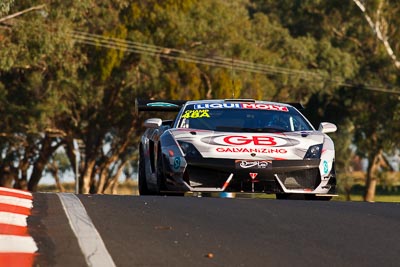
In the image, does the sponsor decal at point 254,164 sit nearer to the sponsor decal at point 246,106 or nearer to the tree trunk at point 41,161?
the sponsor decal at point 246,106

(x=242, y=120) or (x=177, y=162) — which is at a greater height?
(x=242, y=120)

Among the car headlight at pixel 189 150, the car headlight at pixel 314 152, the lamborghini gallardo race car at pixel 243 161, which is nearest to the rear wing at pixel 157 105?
the lamborghini gallardo race car at pixel 243 161

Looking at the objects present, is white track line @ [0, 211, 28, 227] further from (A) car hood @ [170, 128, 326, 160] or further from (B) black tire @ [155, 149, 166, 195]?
(B) black tire @ [155, 149, 166, 195]

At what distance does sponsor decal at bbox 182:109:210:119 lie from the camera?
1442 cm

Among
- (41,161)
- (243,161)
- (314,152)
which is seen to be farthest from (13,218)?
(41,161)

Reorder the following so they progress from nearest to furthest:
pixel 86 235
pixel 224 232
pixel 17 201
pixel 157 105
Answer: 1. pixel 86 235
2. pixel 224 232
3. pixel 17 201
4. pixel 157 105

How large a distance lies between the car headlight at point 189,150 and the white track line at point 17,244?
545 centimetres

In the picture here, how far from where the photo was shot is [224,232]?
8.52 metres

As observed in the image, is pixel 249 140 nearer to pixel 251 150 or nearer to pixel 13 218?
pixel 251 150

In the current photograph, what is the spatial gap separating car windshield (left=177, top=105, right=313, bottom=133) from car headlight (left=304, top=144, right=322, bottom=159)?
31.6 inches

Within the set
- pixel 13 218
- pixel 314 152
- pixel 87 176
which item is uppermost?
pixel 13 218

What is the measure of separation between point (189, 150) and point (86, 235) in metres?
5.29

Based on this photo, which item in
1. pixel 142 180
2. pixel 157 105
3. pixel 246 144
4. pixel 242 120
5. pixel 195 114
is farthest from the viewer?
pixel 157 105

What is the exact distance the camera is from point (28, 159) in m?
53.6
